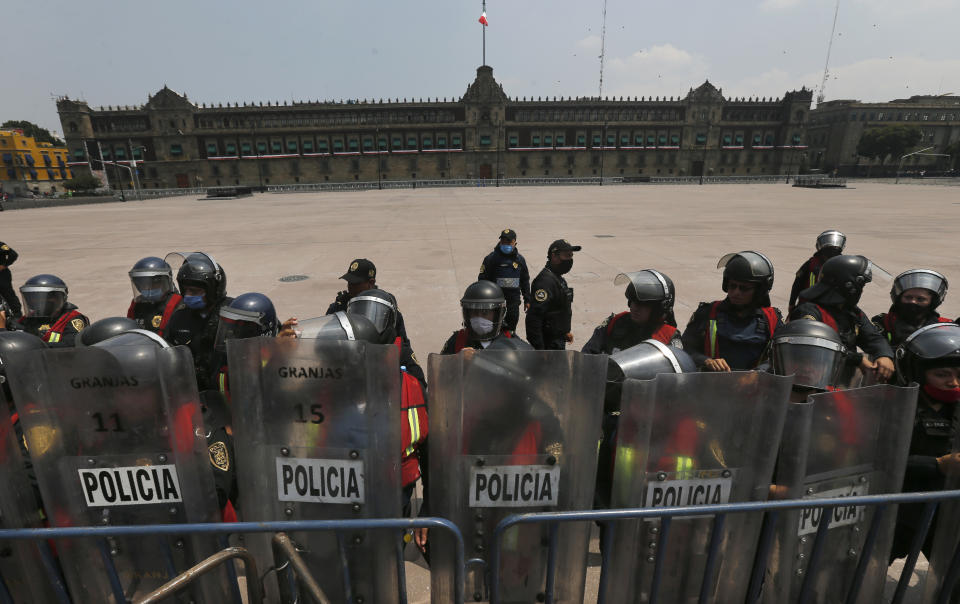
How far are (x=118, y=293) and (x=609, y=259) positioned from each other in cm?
1057

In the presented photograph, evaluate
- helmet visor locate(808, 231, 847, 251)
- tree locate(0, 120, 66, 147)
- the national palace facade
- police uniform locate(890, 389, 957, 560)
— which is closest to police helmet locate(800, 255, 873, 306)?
Answer: helmet visor locate(808, 231, 847, 251)

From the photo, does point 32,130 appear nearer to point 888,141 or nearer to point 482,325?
point 482,325

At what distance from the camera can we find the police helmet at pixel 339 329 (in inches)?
95.2

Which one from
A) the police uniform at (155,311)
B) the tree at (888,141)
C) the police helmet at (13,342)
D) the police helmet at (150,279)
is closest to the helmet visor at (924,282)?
the police helmet at (13,342)

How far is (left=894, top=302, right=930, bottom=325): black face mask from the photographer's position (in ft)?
11.7

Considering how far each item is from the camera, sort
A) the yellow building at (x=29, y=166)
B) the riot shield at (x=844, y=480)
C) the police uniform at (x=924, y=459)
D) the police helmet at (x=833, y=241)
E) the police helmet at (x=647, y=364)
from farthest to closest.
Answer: the yellow building at (x=29, y=166)
the police helmet at (x=833, y=241)
the police helmet at (x=647, y=364)
the police uniform at (x=924, y=459)
the riot shield at (x=844, y=480)

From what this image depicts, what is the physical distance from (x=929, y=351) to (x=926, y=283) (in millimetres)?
2054

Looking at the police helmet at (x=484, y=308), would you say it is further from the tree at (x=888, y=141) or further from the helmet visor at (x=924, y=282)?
the tree at (x=888, y=141)

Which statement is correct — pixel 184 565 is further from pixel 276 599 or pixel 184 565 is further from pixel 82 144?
pixel 82 144

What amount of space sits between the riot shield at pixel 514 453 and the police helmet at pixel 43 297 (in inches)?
168

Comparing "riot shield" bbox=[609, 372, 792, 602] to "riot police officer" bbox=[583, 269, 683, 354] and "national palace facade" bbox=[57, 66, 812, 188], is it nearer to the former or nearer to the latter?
"riot police officer" bbox=[583, 269, 683, 354]

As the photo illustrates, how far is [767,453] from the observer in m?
1.62

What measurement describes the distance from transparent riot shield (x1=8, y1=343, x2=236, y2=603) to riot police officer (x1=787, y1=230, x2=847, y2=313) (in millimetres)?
5608

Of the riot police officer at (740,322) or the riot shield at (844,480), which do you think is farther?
the riot police officer at (740,322)
